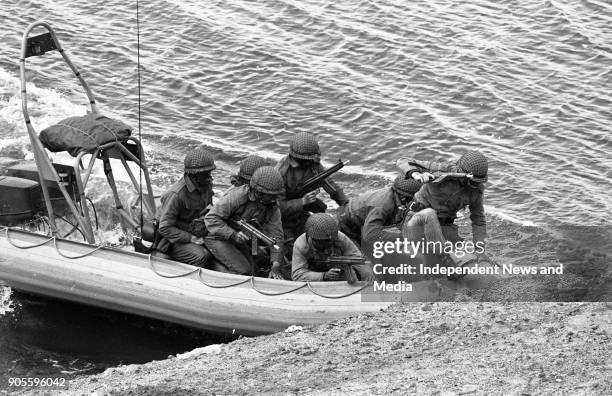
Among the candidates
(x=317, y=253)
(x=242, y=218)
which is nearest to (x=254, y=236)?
(x=242, y=218)

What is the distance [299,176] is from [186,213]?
4.40ft

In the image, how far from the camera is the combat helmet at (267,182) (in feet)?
34.9

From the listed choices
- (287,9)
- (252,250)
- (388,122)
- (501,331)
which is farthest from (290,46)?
(501,331)

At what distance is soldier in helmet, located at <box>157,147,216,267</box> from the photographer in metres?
11.1

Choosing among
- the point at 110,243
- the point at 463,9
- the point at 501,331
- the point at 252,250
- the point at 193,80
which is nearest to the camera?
the point at 501,331

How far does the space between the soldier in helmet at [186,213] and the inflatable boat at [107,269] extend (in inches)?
9.0

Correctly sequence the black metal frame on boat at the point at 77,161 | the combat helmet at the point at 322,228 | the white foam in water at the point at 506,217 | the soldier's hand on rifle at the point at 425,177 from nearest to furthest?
the combat helmet at the point at 322,228, the soldier's hand on rifle at the point at 425,177, the black metal frame on boat at the point at 77,161, the white foam in water at the point at 506,217

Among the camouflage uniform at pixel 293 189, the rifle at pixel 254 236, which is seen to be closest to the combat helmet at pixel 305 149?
the camouflage uniform at pixel 293 189

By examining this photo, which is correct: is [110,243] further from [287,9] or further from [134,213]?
[287,9]

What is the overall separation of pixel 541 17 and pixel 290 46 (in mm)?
4474

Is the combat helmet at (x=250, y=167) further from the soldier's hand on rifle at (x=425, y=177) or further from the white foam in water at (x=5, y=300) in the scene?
the white foam in water at (x=5, y=300)

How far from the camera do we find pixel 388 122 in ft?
54.4

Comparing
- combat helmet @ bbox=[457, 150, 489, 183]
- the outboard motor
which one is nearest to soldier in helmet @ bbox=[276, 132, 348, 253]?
combat helmet @ bbox=[457, 150, 489, 183]

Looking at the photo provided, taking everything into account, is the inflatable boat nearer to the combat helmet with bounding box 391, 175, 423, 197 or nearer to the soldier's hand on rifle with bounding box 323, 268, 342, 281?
the soldier's hand on rifle with bounding box 323, 268, 342, 281
